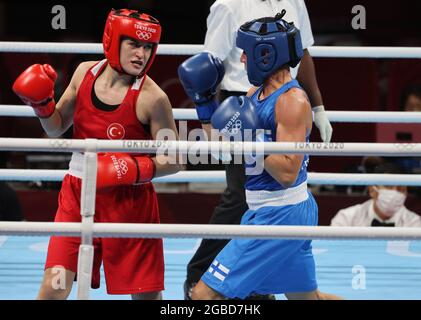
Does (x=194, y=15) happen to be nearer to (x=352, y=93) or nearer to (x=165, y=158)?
(x=352, y=93)

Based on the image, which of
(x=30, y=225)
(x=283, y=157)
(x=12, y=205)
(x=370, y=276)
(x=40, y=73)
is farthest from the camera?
(x=12, y=205)

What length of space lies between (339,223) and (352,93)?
1.41 m

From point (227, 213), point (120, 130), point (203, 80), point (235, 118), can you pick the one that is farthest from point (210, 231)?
point (227, 213)

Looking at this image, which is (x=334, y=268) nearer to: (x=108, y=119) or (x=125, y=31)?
(x=108, y=119)

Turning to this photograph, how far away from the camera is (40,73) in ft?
9.12

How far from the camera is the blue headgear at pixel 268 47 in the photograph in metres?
2.73

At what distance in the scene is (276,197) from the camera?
2727 mm

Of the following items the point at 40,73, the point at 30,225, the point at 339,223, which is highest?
the point at 40,73

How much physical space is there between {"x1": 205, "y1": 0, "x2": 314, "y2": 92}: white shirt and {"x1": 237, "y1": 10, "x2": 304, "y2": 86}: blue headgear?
1.42 feet

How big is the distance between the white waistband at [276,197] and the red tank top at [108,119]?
→ 418mm

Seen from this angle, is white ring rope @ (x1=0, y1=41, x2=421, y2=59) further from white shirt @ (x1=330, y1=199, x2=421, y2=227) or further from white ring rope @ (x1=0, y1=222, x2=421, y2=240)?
white ring rope @ (x1=0, y1=222, x2=421, y2=240)

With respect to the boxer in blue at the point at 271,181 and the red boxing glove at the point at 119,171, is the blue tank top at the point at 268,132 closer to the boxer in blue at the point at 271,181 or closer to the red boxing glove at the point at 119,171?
the boxer in blue at the point at 271,181

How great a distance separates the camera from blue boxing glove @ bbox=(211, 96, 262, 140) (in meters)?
2.57
